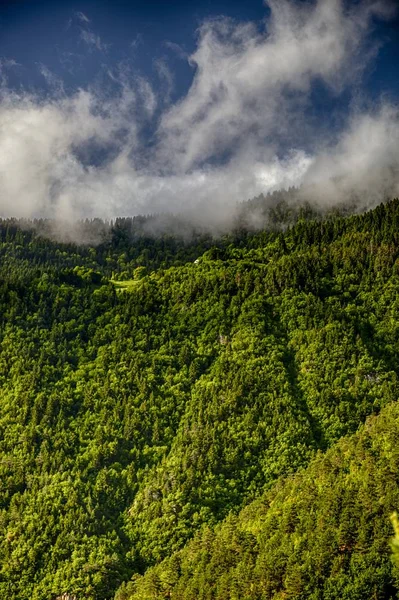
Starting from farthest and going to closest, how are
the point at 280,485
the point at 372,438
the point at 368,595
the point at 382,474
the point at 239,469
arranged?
the point at 239,469 < the point at 280,485 < the point at 372,438 < the point at 382,474 < the point at 368,595

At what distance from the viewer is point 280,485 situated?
177m

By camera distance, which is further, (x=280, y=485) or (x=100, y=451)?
(x=100, y=451)

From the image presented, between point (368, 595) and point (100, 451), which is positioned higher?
point (100, 451)

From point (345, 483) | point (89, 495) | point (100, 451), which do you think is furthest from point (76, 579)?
point (345, 483)

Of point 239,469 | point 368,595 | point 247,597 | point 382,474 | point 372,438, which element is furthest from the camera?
point 239,469

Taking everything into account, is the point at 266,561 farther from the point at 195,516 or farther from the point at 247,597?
the point at 195,516

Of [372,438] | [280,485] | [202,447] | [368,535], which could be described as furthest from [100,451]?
[368,535]

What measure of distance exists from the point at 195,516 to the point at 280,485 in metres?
20.5

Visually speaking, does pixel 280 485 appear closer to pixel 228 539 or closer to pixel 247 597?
pixel 228 539

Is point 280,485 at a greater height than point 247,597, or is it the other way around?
point 280,485

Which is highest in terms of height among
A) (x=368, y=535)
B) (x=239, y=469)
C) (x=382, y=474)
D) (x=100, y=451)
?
(x=100, y=451)

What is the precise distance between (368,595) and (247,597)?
68.0ft

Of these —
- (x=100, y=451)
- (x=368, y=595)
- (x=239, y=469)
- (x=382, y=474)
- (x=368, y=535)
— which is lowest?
(x=368, y=595)

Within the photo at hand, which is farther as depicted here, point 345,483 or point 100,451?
point 100,451
